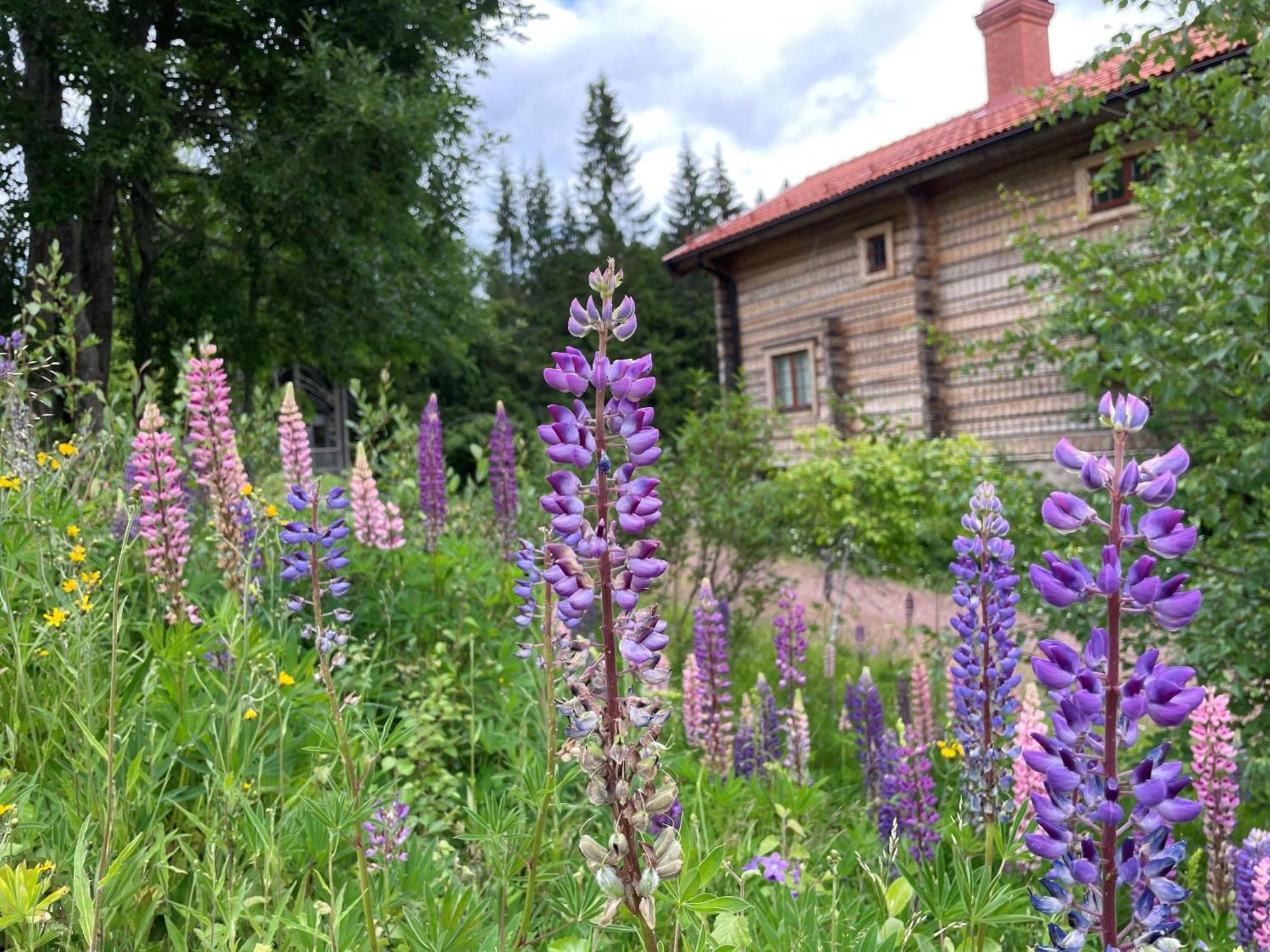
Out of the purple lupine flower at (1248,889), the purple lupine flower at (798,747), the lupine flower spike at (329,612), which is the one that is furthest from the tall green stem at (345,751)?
the purple lupine flower at (1248,889)

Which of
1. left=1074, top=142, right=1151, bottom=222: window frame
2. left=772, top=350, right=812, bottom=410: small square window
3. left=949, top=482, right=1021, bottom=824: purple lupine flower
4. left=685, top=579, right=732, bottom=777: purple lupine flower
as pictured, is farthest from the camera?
left=772, top=350, right=812, bottom=410: small square window

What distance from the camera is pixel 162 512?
11.4 ft

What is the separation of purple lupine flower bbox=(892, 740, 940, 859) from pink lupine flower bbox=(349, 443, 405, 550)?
8.83ft

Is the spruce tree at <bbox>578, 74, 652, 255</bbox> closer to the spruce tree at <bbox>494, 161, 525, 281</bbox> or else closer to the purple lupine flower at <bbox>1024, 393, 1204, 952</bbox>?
the spruce tree at <bbox>494, 161, 525, 281</bbox>

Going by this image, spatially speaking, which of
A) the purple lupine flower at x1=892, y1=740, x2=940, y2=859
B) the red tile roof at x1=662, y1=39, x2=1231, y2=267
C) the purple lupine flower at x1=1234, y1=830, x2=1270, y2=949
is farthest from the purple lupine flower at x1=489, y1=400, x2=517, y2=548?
the red tile roof at x1=662, y1=39, x2=1231, y2=267

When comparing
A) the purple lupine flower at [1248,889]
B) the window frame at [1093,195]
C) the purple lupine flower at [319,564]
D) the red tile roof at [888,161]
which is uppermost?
the red tile roof at [888,161]

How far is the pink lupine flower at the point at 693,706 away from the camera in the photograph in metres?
3.98

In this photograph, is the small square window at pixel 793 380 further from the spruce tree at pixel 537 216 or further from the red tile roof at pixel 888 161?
the spruce tree at pixel 537 216

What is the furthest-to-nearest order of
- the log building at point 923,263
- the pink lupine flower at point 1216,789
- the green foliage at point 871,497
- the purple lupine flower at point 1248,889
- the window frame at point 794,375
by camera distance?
the window frame at point 794,375, the log building at point 923,263, the green foliage at point 871,497, the pink lupine flower at point 1216,789, the purple lupine flower at point 1248,889

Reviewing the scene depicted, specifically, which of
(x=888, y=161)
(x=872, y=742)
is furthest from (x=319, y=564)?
(x=888, y=161)

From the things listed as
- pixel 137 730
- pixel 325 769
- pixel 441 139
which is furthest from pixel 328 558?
pixel 441 139

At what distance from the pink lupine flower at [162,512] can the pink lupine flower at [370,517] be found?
3.78 feet

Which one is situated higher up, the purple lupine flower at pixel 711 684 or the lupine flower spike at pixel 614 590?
the lupine flower spike at pixel 614 590

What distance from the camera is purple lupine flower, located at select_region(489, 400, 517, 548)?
5.54 m
